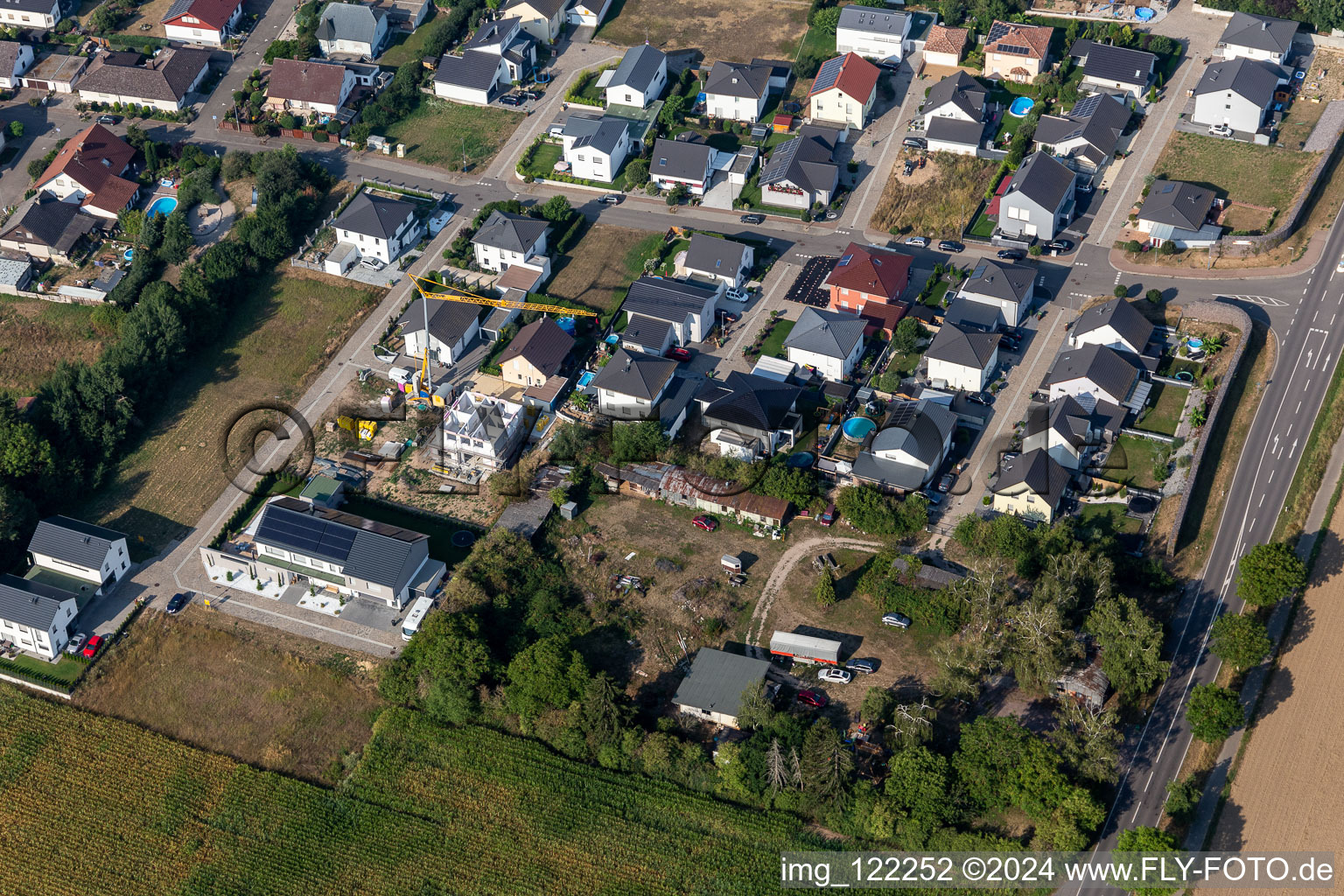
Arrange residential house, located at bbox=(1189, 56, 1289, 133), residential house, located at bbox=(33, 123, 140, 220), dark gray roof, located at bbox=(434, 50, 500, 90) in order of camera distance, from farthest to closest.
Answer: dark gray roof, located at bbox=(434, 50, 500, 90)
residential house, located at bbox=(1189, 56, 1289, 133)
residential house, located at bbox=(33, 123, 140, 220)

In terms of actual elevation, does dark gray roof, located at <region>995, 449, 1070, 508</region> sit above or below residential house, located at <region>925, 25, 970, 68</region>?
below

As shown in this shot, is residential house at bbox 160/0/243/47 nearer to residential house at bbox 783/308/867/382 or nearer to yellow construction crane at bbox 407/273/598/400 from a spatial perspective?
yellow construction crane at bbox 407/273/598/400

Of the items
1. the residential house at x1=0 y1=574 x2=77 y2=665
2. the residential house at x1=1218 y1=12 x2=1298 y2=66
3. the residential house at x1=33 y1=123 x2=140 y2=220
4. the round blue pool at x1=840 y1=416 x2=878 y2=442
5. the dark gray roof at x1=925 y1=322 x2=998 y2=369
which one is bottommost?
the residential house at x1=0 y1=574 x2=77 y2=665

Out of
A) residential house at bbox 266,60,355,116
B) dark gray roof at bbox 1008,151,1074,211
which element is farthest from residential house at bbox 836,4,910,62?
residential house at bbox 266,60,355,116

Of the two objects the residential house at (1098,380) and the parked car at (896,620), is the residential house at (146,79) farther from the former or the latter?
the parked car at (896,620)

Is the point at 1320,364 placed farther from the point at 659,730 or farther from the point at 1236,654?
the point at 659,730

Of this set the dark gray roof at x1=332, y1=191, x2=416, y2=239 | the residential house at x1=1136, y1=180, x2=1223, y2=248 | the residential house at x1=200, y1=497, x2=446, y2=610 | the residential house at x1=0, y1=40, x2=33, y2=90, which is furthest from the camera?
the residential house at x1=0, y1=40, x2=33, y2=90

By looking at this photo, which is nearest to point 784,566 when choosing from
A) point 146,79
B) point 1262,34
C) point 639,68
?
point 639,68
